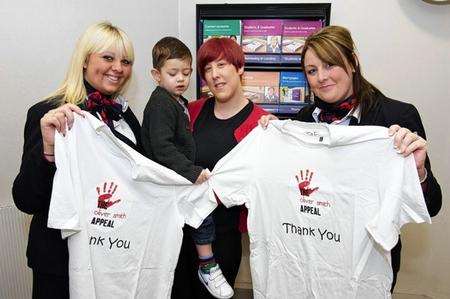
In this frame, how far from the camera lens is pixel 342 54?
1266 mm

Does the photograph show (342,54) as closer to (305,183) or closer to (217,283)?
(305,183)

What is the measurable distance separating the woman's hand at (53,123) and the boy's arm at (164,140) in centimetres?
34

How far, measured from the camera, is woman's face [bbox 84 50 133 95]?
129 centimetres

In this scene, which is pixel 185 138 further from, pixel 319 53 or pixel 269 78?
pixel 269 78

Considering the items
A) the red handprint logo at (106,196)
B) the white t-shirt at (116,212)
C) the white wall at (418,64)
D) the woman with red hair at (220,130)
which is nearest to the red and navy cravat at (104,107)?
the white t-shirt at (116,212)

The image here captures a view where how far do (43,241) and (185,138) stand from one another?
0.65 m

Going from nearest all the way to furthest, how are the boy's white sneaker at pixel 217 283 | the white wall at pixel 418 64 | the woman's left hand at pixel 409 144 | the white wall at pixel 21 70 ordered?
the woman's left hand at pixel 409 144 < the boy's white sneaker at pixel 217 283 < the white wall at pixel 21 70 < the white wall at pixel 418 64

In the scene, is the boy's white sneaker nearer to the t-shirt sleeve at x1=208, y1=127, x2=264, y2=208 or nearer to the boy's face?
the t-shirt sleeve at x1=208, y1=127, x2=264, y2=208

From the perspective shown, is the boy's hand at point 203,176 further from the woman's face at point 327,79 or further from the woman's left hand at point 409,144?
the woman's left hand at point 409,144

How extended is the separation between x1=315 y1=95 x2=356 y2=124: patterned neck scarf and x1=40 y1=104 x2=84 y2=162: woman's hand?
87cm

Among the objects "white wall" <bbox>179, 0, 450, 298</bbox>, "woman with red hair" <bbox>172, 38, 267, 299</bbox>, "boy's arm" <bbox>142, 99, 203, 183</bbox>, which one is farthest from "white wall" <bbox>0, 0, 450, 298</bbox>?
"woman with red hair" <bbox>172, 38, 267, 299</bbox>

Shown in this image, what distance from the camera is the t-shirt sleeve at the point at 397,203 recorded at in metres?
1.12

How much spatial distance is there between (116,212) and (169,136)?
1.21 feet

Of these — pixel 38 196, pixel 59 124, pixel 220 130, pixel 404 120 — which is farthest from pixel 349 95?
pixel 38 196
